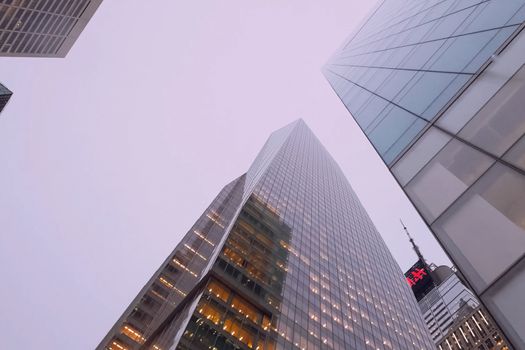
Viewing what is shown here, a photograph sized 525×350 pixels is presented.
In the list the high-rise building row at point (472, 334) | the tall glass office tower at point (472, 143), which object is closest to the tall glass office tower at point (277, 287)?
the high-rise building row at point (472, 334)

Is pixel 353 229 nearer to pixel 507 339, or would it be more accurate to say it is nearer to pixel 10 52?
Result: pixel 10 52

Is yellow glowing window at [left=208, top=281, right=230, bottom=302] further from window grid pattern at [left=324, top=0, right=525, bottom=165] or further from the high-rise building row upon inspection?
the high-rise building row

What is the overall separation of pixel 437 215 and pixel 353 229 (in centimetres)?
12054

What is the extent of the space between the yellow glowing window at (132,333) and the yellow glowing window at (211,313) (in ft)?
82.3

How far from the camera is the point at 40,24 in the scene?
9625 cm

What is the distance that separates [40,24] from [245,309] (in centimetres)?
8896

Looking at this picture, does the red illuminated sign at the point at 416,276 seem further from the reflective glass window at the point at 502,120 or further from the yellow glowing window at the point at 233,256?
the reflective glass window at the point at 502,120

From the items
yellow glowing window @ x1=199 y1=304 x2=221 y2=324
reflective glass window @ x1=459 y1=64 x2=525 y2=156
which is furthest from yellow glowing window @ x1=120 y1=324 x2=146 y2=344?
reflective glass window @ x1=459 y1=64 x2=525 y2=156

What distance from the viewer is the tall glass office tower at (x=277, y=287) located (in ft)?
177

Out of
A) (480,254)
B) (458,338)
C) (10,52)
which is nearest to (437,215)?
(480,254)

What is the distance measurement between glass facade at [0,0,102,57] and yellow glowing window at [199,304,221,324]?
3061 inches

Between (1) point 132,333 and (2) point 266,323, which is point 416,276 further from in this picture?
(1) point 132,333

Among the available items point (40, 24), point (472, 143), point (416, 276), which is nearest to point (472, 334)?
point (416, 276)

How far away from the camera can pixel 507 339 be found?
6.05 meters
